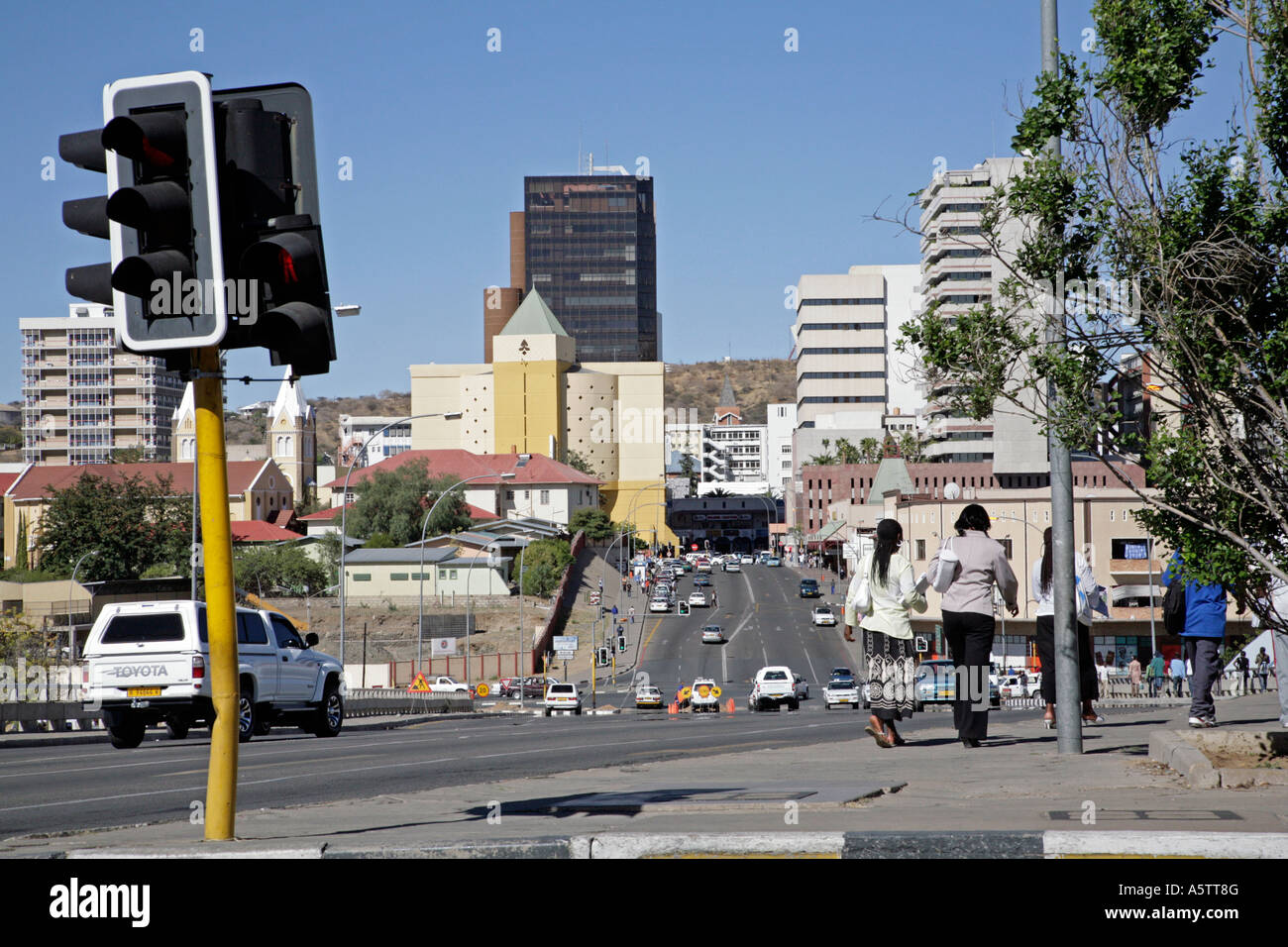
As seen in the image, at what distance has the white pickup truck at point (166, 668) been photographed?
1819 centimetres

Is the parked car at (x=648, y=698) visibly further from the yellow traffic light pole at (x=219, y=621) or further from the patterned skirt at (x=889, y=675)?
the yellow traffic light pole at (x=219, y=621)

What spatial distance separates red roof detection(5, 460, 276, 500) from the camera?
445 ft

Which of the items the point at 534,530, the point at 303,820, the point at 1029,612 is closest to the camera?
the point at 303,820

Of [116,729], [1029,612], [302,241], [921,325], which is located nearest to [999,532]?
[1029,612]

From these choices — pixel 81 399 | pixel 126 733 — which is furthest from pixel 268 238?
pixel 81 399

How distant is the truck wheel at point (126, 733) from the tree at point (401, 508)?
100280 millimetres

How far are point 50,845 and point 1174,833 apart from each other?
485 centimetres

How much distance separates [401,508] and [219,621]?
11729 centimetres

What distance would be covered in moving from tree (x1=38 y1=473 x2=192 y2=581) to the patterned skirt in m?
96.5

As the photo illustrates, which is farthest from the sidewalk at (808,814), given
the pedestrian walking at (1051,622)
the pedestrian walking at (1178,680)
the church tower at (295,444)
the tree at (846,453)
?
the church tower at (295,444)

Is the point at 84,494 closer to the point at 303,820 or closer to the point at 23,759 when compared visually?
the point at 23,759

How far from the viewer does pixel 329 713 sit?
21.9 m

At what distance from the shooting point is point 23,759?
1688cm

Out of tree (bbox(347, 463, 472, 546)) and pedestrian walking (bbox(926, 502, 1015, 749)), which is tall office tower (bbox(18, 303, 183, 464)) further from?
pedestrian walking (bbox(926, 502, 1015, 749))
